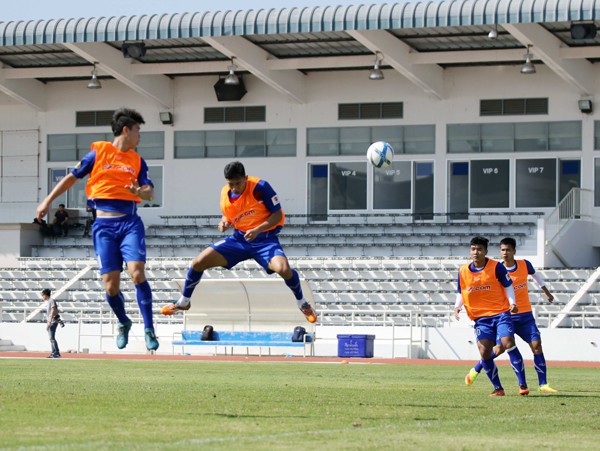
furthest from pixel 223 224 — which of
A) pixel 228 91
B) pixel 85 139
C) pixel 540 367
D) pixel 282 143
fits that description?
pixel 85 139

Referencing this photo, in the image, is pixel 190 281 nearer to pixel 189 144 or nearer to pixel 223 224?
pixel 223 224

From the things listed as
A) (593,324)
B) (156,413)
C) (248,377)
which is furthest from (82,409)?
(593,324)

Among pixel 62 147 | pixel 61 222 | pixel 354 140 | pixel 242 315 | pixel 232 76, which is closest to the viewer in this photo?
pixel 242 315

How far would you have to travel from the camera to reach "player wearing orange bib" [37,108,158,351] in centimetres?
1237

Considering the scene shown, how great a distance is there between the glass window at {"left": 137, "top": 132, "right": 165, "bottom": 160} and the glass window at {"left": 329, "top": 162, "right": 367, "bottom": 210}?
19.5 ft

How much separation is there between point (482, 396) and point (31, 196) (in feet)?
103

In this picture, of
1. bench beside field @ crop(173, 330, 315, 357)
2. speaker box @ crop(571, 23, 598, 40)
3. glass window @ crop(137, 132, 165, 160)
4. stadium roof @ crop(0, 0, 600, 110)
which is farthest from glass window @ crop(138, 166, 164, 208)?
speaker box @ crop(571, 23, 598, 40)

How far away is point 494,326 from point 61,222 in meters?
28.2

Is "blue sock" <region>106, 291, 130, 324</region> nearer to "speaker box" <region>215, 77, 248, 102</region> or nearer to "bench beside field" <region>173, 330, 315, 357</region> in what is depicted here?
"bench beside field" <region>173, 330, 315, 357</region>

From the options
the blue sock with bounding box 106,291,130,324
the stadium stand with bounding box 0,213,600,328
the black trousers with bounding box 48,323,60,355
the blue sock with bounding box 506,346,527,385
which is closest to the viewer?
the blue sock with bounding box 106,291,130,324

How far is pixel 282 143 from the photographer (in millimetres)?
41188

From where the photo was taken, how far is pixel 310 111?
134ft

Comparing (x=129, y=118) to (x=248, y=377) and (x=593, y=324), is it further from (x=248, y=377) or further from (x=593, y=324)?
(x=593, y=324)

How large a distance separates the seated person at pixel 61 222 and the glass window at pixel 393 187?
10013 mm
